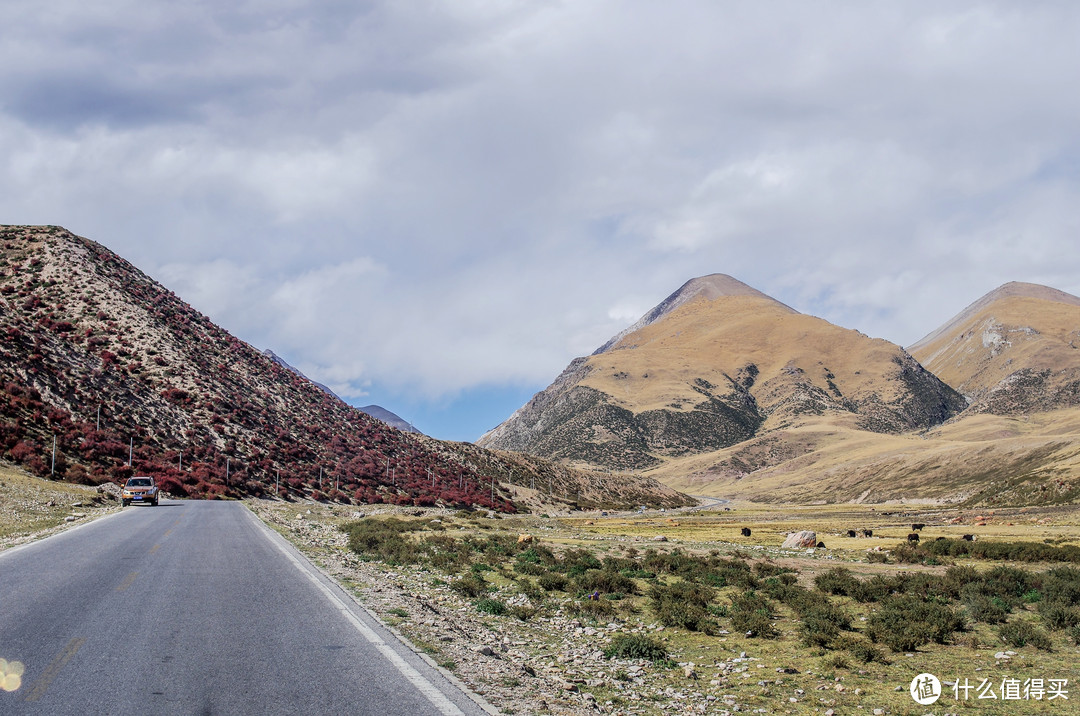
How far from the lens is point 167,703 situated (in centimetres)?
676

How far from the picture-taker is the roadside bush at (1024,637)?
1230 centimetres

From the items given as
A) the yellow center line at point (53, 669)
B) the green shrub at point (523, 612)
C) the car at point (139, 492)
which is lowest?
the green shrub at point (523, 612)

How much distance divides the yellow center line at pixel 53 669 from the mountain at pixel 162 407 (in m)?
44.4

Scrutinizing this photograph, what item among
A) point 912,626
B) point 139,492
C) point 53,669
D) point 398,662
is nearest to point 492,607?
point 398,662

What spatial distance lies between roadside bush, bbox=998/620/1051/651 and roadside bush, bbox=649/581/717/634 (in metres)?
5.69

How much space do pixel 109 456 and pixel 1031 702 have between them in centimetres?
5993

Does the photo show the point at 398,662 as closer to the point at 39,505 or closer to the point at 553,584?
the point at 553,584

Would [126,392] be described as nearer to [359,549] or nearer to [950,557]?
[359,549]

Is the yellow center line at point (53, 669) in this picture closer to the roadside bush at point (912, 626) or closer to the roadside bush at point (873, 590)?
the roadside bush at point (912, 626)

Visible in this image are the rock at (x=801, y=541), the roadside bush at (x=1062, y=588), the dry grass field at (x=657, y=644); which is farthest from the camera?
the rock at (x=801, y=541)

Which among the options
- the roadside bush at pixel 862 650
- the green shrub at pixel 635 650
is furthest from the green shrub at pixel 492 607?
the roadside bush at pixel 862 650

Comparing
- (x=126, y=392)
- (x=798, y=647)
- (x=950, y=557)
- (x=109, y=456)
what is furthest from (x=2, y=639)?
(x=126, y=392)

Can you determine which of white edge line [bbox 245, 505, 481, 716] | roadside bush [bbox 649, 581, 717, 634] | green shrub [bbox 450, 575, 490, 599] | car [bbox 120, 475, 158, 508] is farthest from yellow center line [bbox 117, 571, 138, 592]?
car [bbox 120, 475, 158, 508]

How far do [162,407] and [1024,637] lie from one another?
70.3 meters
